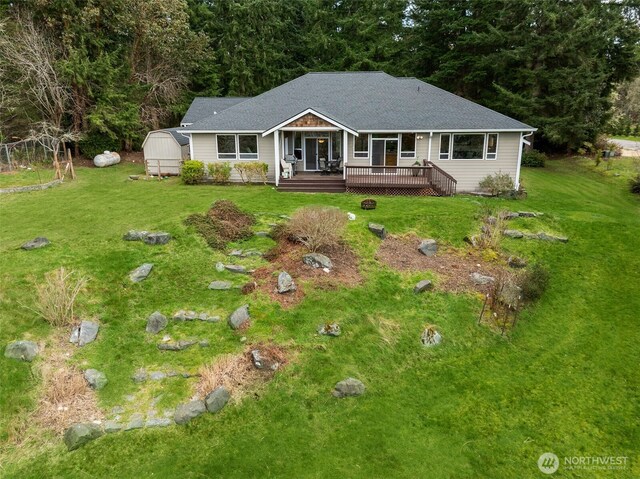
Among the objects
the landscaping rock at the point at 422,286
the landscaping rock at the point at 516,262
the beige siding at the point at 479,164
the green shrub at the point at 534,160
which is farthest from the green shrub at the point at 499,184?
the green shrub at the point at 534,160

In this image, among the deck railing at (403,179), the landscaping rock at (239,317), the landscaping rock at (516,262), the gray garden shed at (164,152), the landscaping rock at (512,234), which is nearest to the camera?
the landscaping rock at (239,317)

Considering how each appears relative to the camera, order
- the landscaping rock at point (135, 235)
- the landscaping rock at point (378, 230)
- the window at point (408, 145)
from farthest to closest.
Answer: the window at point (408, 145), the landscaping rock at point (378, 230), the landscaping rock at point (135, 235)

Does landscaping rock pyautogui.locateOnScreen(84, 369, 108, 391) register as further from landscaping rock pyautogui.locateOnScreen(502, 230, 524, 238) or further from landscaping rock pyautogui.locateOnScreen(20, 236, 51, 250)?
landscaping rock pyautogui.locateOnScreen(502, 230, 524, 238)

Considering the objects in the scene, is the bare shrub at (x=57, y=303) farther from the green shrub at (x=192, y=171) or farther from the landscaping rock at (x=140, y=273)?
the green shrub at (x=192, y=171)

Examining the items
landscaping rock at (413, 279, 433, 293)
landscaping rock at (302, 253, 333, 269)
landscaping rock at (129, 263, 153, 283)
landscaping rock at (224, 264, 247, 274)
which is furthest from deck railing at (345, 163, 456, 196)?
landscaping rock at (129, 263, 153, 283)

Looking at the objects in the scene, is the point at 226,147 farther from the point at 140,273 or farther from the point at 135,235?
the point at 140,273
